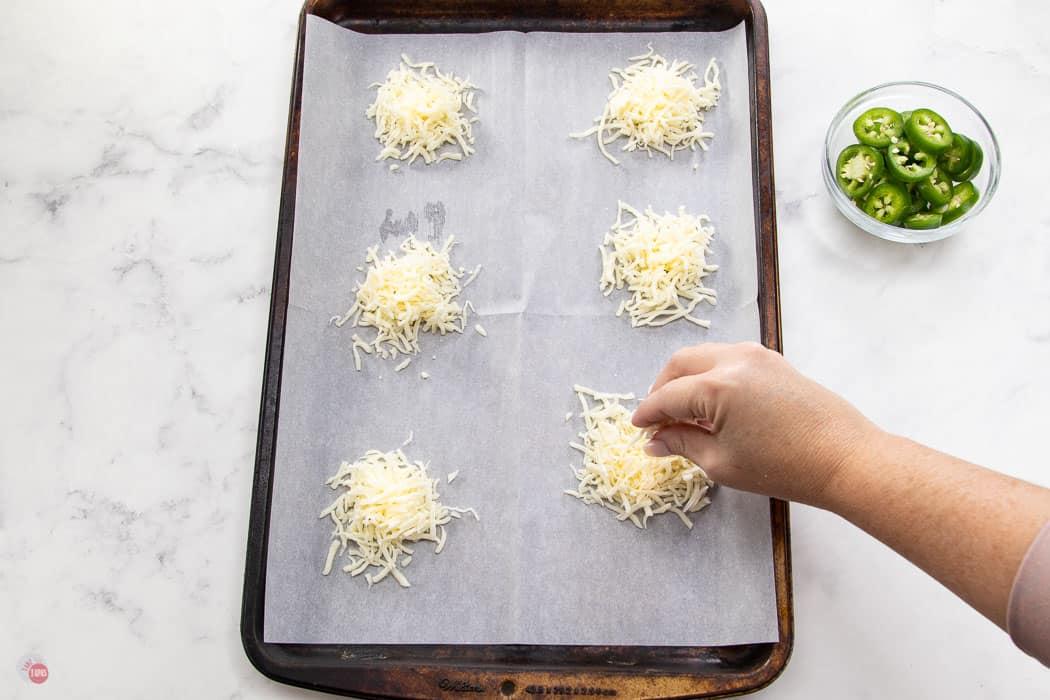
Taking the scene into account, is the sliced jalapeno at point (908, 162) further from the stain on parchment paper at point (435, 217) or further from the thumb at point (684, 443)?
the stain on parchment paper at point (435, 217)

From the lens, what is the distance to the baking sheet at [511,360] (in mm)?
1826

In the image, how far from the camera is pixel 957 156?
6.71 feet

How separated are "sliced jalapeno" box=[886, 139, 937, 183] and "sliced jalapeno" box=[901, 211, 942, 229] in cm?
9

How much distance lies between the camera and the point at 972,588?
132 cm

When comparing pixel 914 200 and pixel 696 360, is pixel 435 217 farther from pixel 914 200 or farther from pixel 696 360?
pixel 914 200

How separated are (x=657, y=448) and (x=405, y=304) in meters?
0.67

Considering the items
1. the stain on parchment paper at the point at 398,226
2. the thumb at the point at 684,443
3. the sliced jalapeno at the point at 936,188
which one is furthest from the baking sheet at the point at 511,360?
the sliced jalapeno at the point at 936,188

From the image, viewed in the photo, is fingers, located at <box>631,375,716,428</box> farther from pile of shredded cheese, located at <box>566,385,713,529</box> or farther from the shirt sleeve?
the shirt sleeve

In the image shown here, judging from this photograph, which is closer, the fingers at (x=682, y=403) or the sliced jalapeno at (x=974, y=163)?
the fingers at (x=682, y=403)

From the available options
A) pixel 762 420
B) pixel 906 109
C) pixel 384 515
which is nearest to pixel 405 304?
pixel 384 515

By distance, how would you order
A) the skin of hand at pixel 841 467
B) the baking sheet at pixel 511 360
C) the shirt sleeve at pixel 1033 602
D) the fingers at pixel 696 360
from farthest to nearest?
the baking sheet at pixel 511 360
the fingers at pixel 696 360
the skin of hand at pixel 841 467
the shirt sleeve at pixel 1033 602

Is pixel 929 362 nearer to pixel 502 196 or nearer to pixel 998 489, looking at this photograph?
pixel 998 489

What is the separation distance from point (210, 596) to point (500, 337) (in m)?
0.91

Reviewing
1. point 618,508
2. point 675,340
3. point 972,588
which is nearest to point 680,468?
point 618,508
